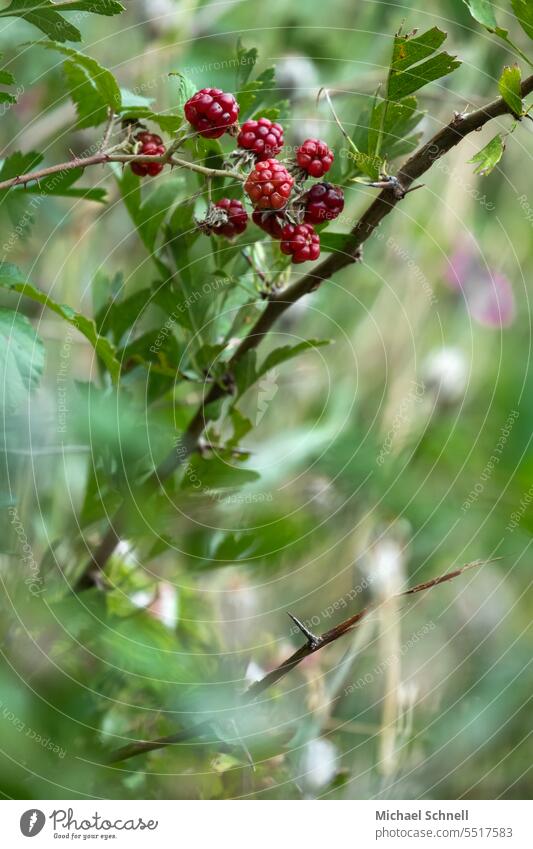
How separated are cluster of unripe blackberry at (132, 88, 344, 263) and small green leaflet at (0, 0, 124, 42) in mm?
39

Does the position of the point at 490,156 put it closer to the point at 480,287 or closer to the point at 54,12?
the point at 54,12

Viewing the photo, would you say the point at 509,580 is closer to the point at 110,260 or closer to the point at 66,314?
the point at 110,260

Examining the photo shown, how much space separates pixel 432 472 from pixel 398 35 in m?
0.45

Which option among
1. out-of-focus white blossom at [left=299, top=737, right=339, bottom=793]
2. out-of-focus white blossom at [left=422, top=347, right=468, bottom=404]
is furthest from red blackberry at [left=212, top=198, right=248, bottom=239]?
out-of-focus white blossom at [left=422, top=347, right=468, bottom=404]

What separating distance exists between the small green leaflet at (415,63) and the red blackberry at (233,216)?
65 mm

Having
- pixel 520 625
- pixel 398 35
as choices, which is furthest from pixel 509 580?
pixel 398 35

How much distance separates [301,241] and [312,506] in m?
0.32

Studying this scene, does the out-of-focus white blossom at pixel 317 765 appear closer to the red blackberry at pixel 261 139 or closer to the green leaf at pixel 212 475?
the green leaf at pixel 212 475

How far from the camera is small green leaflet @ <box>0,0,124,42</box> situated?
272 mm

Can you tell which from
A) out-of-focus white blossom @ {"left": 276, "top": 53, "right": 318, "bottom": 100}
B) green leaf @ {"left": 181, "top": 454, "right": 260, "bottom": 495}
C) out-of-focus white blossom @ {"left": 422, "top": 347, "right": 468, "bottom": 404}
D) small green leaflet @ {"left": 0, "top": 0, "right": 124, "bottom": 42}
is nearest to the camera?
small green leaflet @ {"left": 0, "top": 0, "right": 124, "bottom": 42}

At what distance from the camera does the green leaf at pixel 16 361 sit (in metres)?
0.29

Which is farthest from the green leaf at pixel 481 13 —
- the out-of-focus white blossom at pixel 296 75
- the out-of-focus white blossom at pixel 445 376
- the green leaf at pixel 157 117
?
the out-of-focus white blossom at pixel 445 376

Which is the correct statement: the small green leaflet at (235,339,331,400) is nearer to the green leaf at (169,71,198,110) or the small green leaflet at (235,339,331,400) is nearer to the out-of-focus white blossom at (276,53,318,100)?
the green leaf at (169,71,198,110)

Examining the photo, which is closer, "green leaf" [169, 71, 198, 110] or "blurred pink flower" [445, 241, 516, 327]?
"green leaf" [169, 71, 198, 110]
